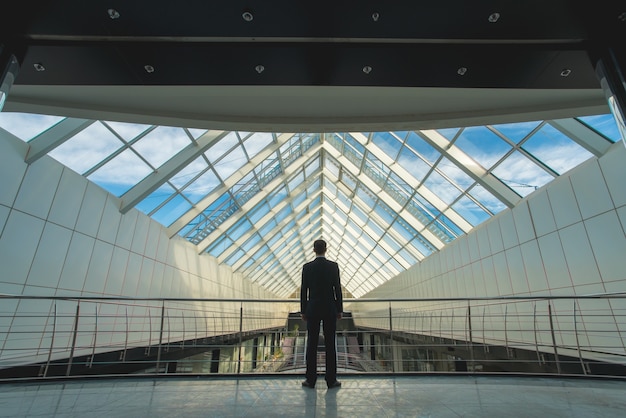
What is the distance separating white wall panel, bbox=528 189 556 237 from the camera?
7.35 meters

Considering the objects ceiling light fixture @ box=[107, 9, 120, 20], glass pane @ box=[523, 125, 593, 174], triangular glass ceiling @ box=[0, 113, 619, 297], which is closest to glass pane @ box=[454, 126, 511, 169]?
triangular glass ceiling @ box=[0, 113, 619, 297]

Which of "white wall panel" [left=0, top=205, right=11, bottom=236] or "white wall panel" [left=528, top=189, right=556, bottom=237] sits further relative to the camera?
"white wall panel" [left=528, top=189, right=556, bottom=237]

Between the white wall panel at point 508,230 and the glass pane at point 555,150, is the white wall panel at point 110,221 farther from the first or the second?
the white wall panel at point 508,230

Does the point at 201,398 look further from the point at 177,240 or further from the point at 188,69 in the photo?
the point at 177,240

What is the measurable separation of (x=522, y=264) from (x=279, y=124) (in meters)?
7.82

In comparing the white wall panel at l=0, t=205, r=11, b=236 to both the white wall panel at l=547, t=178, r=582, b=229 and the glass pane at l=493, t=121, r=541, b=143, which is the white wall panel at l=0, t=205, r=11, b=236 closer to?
the glass pane at l=493, t=121, r=541, b=143

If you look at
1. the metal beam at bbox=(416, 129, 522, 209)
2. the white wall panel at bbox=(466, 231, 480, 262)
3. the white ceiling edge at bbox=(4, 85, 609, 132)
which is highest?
the metal beam at bbox=(416, 129, 522, 209)

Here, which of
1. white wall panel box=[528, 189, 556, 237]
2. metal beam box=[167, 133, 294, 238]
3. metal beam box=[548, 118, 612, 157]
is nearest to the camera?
metal beam box=[548, 118, 612, 157]

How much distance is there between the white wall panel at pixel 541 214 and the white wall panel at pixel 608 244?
46.1 inches

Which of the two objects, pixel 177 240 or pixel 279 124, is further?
pixel 177 240

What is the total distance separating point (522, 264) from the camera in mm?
8352

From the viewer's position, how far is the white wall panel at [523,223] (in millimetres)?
8086

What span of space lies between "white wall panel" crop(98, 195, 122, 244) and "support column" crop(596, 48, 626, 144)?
968 centimetres

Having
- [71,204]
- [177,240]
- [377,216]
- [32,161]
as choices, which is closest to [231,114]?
[32,161]
